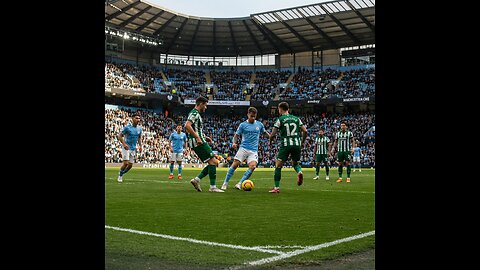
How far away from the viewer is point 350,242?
454 cm

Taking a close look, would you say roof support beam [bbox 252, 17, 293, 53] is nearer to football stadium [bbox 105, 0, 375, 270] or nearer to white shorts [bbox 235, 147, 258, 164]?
football stadium [bbox 105, 0, 375, 270]

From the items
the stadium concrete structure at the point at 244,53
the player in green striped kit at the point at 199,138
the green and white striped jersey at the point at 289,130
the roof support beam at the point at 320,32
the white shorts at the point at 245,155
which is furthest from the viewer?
the stadium concrete structure at the point at 244,53

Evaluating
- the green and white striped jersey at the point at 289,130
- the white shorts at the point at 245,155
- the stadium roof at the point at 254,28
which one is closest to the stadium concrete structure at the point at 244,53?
the stadium roof at the point at 254,28

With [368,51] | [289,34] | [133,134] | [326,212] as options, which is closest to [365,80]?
[368,51]

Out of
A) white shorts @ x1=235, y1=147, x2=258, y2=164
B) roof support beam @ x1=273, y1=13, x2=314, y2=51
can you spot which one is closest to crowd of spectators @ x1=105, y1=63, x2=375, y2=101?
roof support beam @ x1=273, y1=13, x2=314, y2=51

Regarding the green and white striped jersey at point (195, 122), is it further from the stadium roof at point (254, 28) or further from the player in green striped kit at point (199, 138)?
the stadium roof at point (254, 28)

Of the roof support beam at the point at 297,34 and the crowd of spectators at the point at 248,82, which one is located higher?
the roof support beam at the point at 297,34

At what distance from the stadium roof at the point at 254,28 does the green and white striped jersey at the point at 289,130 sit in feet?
109

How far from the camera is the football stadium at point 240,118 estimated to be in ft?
19.0

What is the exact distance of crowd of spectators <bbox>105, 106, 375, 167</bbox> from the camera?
138 ft

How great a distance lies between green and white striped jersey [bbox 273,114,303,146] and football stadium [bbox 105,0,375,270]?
0.08ft
